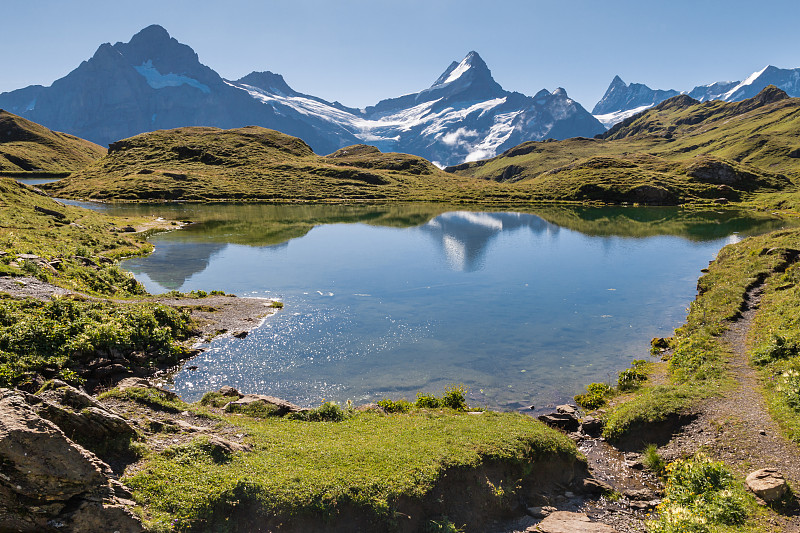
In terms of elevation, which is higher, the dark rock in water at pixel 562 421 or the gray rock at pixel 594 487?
the dark rock in water at pixel 562 421

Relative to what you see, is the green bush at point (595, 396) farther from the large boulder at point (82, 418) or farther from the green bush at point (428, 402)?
the large boulder at point (82, 418)

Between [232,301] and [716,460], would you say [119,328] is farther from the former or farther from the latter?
[716,460]

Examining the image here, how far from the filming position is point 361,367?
103 ft

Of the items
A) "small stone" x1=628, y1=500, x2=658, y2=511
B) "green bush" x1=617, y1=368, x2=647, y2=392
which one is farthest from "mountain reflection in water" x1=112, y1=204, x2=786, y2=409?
"small stone" x1=628, y1=500, x2=658, y2=511

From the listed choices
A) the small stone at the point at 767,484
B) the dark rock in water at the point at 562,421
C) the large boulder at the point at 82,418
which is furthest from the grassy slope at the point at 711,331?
the large boulder at the point at 82,418

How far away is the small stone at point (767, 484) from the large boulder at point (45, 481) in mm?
20490

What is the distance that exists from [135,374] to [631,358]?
117 ft

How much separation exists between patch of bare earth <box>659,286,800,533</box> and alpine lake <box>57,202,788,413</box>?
25.6 feet

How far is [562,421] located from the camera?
23641 mm

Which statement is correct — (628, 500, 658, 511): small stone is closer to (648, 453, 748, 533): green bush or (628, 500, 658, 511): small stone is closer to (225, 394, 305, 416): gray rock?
(648, 453, 748, 533): green bush

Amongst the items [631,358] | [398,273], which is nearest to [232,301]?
[398,273]

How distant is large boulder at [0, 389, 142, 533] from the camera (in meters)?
10.5

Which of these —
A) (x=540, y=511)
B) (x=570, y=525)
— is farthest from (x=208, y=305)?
(x=570, y=525)

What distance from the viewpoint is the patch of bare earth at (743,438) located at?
16922 millimetres
